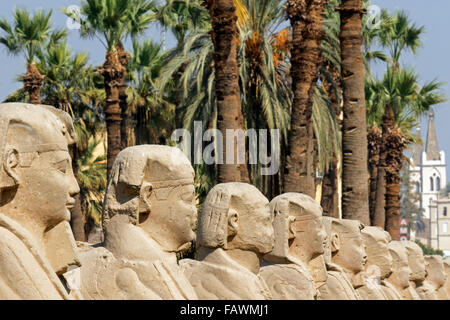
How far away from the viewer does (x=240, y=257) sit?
8.95m

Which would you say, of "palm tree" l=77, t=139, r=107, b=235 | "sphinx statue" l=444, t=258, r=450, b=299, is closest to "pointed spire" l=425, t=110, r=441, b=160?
"palm tree" l=77, t=139, r=107, b=235

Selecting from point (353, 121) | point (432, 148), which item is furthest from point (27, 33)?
point (432, 148)

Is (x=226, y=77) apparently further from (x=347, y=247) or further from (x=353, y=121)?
(x=347, y=247)

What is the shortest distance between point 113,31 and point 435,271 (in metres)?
9.62

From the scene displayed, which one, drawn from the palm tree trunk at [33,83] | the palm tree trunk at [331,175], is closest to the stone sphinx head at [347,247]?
the palm tree trunk at [33,83]

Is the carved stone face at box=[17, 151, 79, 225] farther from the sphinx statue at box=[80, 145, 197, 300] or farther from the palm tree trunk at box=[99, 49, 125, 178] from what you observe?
the palm tree trunk at box=[99, 49, 125, 178]

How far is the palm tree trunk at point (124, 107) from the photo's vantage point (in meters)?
23.1

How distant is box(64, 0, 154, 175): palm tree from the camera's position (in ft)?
71.3

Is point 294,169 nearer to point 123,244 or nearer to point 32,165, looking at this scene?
point 123,244

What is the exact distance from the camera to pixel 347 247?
12836 millimetres

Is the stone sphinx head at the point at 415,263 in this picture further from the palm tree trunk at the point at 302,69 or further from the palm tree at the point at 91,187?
the palm tree at the point at 91,187

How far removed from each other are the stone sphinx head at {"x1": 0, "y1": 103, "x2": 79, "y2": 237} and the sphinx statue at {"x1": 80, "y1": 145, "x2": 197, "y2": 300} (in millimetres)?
1338
